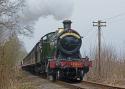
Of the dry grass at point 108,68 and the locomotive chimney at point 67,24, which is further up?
the locomotive chimney at point 67,24

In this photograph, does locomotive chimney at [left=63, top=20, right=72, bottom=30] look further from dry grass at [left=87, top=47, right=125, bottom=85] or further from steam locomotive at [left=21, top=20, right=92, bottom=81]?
dry grass at [left=87, top=47, right=125, bottom=85]

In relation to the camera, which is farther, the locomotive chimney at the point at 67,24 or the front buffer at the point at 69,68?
the locomotive chimney at the point at 67,24

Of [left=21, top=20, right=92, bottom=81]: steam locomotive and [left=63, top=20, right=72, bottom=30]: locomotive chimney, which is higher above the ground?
[left=63, top=20, right=72, bottom=30]: locomotive chimney

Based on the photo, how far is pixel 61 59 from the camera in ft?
78.6

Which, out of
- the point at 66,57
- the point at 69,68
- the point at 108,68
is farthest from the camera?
the point at 108,68

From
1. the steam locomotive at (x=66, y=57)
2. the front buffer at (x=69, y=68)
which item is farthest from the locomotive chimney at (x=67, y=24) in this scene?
the front buffer at (x=69, y=68)

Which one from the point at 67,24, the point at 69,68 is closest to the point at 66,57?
the point at 69,68

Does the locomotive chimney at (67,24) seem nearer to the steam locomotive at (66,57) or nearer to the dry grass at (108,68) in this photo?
the steam locomotive at (66,57)

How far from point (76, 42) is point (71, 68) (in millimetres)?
1879

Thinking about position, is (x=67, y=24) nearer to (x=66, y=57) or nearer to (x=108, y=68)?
(x=66, y=57)

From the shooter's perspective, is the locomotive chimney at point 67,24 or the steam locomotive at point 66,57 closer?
the steam locomotive at point 66,57

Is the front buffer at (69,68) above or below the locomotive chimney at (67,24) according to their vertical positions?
below

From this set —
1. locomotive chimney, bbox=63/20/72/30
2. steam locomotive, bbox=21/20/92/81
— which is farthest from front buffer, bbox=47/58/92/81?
locomotive chimney, bbox=63/20/72/30

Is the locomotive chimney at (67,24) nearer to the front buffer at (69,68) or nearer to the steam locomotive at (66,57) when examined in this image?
the steam locomotive at (66,57)
